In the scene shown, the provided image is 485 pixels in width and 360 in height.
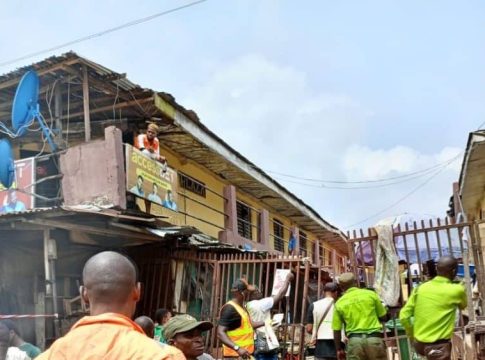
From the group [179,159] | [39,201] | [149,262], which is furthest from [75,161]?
[179,159]

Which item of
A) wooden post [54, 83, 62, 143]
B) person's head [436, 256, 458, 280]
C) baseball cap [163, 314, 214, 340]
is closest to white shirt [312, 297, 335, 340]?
person's head [436, 256, 458, 280]

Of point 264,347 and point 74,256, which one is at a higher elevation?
point 74,256

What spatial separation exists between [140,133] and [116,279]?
9.66 m

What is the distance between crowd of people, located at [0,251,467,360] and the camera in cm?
195

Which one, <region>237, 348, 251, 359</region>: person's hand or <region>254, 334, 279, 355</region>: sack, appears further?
<region>254, 334, 279, 355</region>: sack

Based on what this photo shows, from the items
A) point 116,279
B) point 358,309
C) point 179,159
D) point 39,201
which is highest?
point 179,159

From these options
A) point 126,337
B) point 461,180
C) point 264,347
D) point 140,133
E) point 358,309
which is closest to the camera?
point 126,337

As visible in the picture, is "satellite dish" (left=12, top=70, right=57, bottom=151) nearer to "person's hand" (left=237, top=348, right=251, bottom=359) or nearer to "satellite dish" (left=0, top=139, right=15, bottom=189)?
"satellite dish" (left=0, top=139, right=15, bottom=189)

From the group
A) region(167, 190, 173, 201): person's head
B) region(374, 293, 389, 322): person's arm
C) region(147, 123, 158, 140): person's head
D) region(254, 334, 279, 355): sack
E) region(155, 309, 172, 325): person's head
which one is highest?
region(147, 123, 158, 140): person's head

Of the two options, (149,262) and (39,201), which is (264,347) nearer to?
(149,262)

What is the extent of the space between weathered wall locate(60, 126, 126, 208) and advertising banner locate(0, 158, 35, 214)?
493 mm

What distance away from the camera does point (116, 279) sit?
2.13 m

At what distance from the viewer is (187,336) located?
12.8 feet

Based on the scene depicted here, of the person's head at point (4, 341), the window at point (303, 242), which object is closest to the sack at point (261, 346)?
the person's head at point (4, 341)
